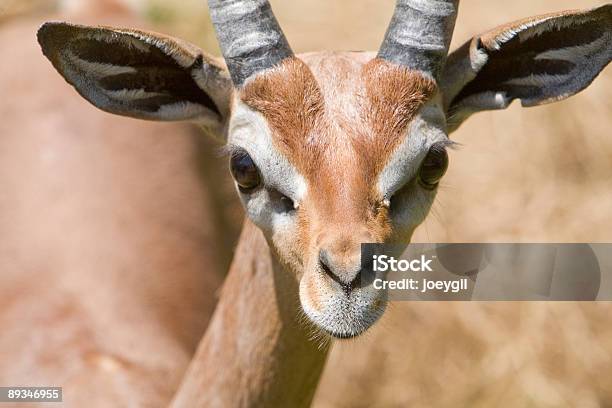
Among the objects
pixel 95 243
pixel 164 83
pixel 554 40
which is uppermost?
pixel 554 40

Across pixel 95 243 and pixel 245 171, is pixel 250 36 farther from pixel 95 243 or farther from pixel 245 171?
pixel 95 243

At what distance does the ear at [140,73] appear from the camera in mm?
3695

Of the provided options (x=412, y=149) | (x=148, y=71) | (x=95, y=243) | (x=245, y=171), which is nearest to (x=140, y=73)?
(x=148, y=71)

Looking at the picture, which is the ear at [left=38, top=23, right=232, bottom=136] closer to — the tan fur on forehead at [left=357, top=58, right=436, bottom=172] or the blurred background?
the tan fur on forehead at [left=357, top=58, right=436, bottom=172]

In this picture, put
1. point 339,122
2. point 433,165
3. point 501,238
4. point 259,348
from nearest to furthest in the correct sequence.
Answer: point 339,122, point 433,165, point 259,348, point 501,238

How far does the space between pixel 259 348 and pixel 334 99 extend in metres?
1.12

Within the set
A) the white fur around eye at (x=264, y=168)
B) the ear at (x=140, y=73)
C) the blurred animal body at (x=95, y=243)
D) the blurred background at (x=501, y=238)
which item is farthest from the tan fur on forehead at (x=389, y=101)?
the blurred background at (x=501, y=238)

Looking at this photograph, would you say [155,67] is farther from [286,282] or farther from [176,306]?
[176,306]

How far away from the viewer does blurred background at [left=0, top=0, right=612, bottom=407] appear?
752cm

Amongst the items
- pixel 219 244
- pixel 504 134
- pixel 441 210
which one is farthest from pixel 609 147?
pixel 219 244

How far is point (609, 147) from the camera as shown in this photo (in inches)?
322

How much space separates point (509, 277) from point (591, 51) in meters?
2.00

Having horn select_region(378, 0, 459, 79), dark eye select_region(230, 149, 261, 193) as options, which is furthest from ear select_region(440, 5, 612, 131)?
dark eye select_region(230, 149, 261, 193)

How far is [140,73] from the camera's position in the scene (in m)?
3.96
